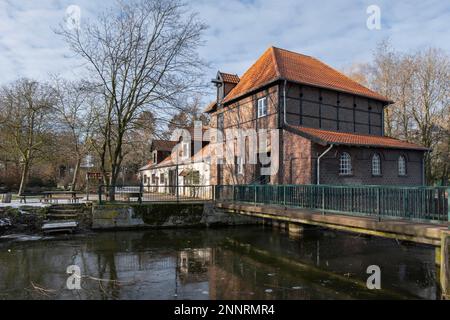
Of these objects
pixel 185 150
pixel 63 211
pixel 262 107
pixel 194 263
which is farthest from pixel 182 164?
pixel 194 263

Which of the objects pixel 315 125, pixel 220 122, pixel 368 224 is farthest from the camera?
pixel 220 122

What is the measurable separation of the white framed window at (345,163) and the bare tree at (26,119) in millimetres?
20561

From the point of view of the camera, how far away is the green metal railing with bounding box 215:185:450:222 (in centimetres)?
743

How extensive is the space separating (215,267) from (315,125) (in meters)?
11.1

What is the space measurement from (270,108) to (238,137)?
3.39 metres

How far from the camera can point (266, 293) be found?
7129 millimetres

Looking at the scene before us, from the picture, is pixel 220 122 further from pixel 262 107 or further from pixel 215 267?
pixel 215 267

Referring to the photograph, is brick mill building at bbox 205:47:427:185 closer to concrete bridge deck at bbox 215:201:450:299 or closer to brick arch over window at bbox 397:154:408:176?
brick arch over window at bbox 397:154:408:176

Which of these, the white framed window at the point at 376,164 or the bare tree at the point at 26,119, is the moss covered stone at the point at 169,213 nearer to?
the white framed window at the point at 376,164

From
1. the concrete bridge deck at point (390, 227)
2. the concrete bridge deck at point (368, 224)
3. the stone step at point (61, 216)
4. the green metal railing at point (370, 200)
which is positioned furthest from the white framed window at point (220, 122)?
the stone step at point (61, 216)

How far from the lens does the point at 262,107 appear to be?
18.5m

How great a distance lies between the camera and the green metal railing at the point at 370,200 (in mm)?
7430
